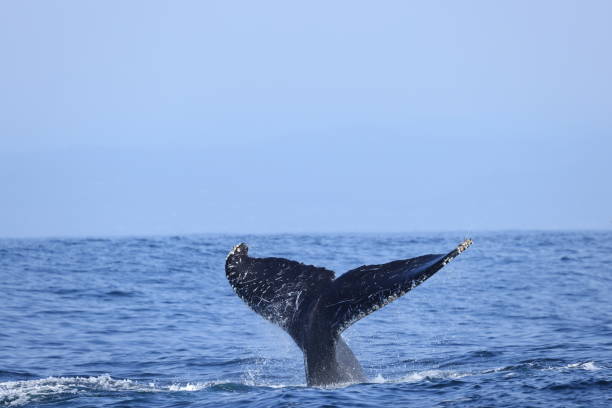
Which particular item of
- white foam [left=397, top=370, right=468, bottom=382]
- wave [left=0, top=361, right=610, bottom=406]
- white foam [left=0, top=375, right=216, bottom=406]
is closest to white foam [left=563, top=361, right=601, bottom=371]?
wave [left=0, top=361, right=610, bottom=406]

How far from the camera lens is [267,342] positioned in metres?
17.0

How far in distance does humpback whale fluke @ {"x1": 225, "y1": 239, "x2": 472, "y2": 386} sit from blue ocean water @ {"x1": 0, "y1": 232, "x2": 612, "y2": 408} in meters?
0.37

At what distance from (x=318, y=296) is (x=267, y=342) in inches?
293

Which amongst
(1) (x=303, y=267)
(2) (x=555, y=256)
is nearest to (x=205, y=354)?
(1) (x=303, y=267)

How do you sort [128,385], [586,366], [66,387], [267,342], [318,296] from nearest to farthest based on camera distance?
1. [318,296]
2. [66,387]
3. [128,385]
4. [586,366]
5. [267,342]

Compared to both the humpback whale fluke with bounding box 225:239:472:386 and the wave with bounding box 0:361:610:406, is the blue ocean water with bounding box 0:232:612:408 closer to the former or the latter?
the wave with bounding box 0:361:610:406

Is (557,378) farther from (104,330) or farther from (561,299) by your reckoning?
(561,299)

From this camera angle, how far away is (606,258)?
38.0 metres

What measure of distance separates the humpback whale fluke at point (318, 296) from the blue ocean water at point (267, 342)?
370 mm

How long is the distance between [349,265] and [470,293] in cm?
921

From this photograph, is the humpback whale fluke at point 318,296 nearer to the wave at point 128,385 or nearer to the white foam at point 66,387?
the wave at point 128,385

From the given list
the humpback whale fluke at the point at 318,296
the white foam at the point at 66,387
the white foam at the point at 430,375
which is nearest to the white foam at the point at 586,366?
the white foam at the point at 430,375

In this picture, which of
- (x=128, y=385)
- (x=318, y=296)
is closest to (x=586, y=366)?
(x=318, y=296)

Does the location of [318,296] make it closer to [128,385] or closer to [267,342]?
[128,385]
